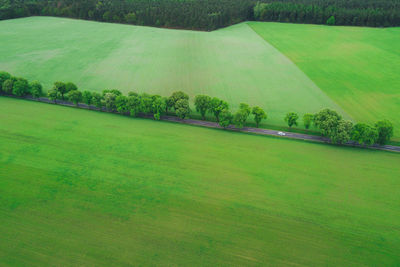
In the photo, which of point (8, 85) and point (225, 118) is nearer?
point (225, 118)

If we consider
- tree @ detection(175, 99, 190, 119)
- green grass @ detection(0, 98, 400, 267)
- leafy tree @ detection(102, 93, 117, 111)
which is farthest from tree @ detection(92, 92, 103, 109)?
tree @ detection(175, 99, 190, 119)

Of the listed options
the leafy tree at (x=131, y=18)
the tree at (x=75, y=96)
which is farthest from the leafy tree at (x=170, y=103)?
the leafy tree at (x=131, y=18)

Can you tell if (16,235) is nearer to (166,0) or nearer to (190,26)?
(190,26)

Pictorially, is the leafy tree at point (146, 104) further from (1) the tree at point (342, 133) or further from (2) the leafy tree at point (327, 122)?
(1) the tree at point (342, 133)

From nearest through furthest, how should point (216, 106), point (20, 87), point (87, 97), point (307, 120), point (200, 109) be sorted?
1. point (307, 120)
2. point (216, 106)
3. point (200, 109)
4. point (87, 97)
5. point (20, 87)

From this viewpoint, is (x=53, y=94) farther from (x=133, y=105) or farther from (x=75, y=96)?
(x=133, y=105)

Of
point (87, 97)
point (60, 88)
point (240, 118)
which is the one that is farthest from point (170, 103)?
point (60, 88)

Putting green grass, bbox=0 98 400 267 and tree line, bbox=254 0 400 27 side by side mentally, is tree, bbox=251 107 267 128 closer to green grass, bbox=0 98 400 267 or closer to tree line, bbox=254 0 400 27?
green grass, bbox=0 98 400 267
